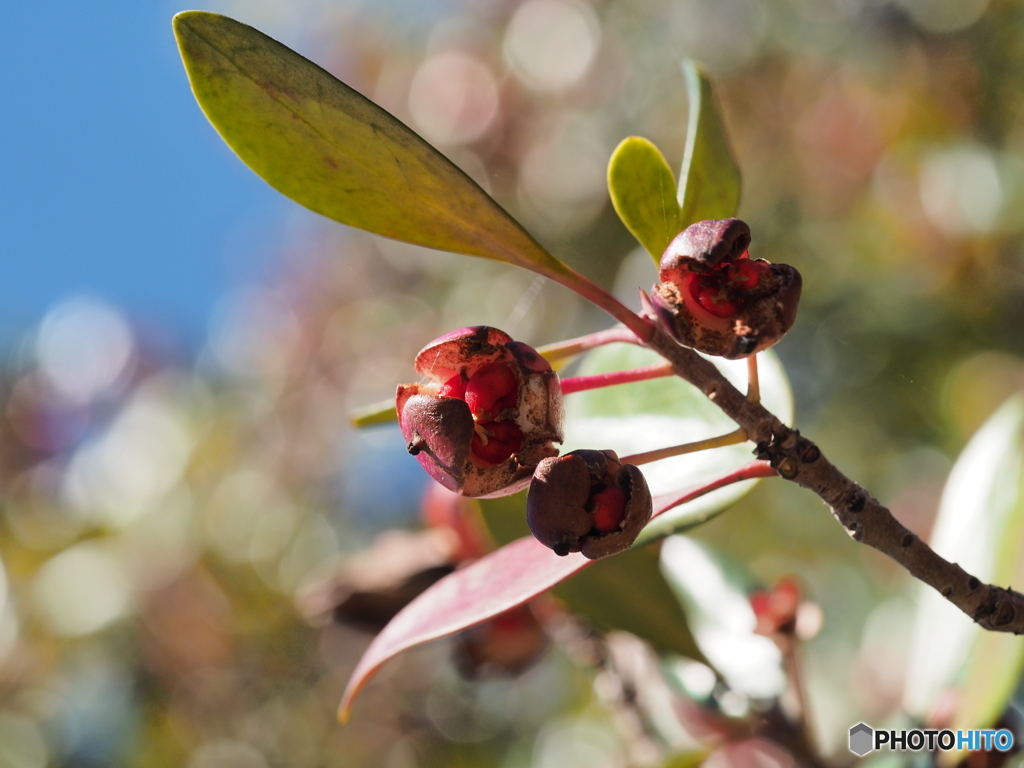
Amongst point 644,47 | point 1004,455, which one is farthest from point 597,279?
point 1004,455

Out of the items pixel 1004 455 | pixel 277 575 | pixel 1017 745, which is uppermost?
pixel 1004 455

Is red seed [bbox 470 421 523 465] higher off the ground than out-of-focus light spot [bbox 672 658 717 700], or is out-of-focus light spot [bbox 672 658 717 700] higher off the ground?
red seed [bbox 470 421 523 465]

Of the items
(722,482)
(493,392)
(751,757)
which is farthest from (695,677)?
(493,392)

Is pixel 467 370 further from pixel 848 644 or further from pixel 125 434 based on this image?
pixel 125 434

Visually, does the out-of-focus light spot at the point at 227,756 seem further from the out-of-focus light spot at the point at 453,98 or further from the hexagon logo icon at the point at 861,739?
the out-of-focus light spot at the point at 453,98

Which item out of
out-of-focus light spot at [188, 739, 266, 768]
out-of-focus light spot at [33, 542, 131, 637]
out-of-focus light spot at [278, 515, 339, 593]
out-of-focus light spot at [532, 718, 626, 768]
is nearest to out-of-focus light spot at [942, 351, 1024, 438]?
out-of-focus light spot at [532, 718, 626, 768]

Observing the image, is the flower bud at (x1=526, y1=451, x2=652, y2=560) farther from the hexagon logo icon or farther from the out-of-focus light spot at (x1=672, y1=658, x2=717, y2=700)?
the hexagon logo icon
